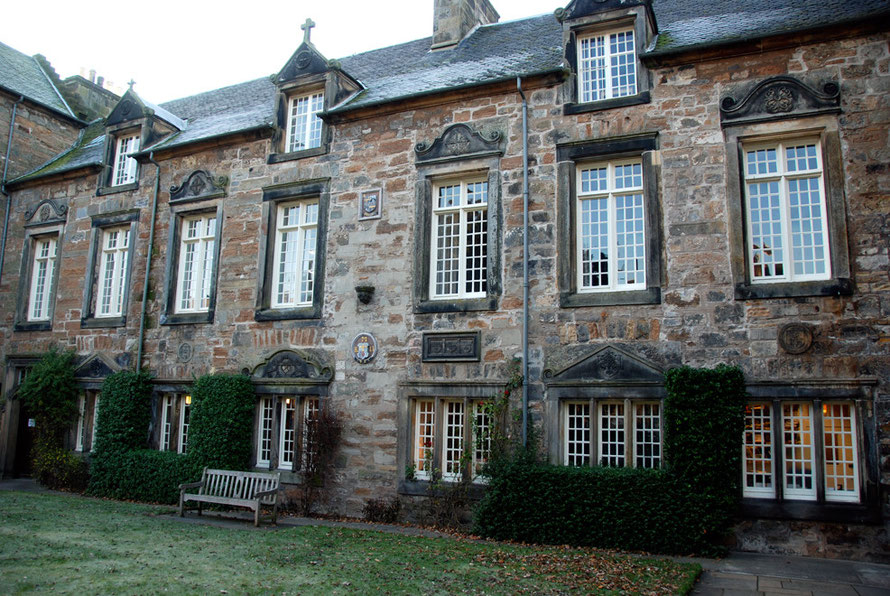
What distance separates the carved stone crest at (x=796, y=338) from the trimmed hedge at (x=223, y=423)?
32.0ft

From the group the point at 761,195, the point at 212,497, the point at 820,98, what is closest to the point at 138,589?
the point at 212,497

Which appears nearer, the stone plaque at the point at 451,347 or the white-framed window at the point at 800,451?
the white-framed window at the point at 800,451

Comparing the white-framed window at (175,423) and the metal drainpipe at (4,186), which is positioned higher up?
the metal drainpipe at (4,186)

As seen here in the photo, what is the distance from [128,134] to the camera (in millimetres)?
17781

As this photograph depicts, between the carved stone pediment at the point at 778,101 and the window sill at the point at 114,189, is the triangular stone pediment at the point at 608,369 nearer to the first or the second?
the carved stone pediment at the point at 778,101

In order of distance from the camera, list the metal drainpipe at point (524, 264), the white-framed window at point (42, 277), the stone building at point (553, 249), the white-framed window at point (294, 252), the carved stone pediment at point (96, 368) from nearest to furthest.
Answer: the stone building at point (553, 249) → the metal drainpipe at point (524, 264) → the white-framed window at point (294, 252) → the carved stone pediment at point (96, 368) → the white-framed window at point (42, 277)

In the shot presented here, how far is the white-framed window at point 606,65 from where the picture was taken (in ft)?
40.0

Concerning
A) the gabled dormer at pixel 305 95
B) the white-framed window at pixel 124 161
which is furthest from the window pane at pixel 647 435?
the white-framed window at pixel 124 161

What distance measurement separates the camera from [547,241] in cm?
1202

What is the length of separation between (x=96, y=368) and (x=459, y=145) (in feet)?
33.5

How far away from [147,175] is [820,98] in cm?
1438

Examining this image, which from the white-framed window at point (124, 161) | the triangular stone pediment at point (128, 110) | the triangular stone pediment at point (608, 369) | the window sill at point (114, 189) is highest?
the triangular stone pediment at point (128, 110)

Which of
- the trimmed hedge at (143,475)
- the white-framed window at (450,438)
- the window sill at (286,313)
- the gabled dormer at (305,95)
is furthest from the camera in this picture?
the gabled dormer at (305,95)

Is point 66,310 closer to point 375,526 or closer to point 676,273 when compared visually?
point 375,526
